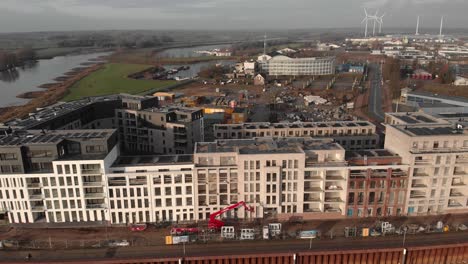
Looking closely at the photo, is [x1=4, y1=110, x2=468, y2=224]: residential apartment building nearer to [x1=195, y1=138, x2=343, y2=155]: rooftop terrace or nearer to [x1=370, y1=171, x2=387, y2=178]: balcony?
[x1=370, y1=171, x2=387, y2=178]: balcony

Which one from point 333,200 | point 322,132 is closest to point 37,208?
point 333,200

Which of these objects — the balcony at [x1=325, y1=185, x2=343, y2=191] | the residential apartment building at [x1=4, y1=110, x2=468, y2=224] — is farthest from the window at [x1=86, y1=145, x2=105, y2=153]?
the balcony at [x1=325, y1=185, x2=343, y2=191]

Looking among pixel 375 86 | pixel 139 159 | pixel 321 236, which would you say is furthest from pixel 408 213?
pixel 375 86

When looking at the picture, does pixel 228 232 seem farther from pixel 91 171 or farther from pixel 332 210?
pixel 91 171

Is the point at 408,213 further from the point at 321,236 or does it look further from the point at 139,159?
the point at 139,159

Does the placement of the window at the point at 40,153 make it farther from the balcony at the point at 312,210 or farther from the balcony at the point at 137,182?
the balcony at the point at 312,210

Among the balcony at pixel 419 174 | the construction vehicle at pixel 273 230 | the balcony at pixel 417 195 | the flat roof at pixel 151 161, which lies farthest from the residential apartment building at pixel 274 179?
the balcony at pixel 419 174
